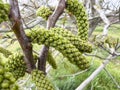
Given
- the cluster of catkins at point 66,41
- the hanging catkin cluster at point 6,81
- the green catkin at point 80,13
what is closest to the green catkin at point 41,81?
the cluster of catkins at point 66,41

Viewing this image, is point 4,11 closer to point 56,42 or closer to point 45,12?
point 56,42

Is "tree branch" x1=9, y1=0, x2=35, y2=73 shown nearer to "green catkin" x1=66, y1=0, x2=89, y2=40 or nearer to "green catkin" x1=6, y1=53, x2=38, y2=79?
"green catkin" x1=6, y1=53, x2=38, y2=79

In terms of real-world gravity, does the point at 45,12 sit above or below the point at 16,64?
above

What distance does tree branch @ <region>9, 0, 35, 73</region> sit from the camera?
0.69 metres

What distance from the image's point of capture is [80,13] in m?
0.90

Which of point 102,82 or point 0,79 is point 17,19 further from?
point 102,82

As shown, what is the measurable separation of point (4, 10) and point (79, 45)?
0.85ft

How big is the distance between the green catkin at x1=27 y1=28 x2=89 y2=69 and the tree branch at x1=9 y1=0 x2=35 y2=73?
2cm

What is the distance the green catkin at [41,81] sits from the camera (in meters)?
0.78

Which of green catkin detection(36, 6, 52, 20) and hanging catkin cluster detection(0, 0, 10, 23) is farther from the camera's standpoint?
green catkin detection(36, 6, 52, 20)

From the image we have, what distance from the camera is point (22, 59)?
2.77 ft

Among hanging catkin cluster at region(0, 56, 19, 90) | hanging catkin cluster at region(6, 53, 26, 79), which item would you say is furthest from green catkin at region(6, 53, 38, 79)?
hanging catkin cluster at region(0, 56, 19, 90)

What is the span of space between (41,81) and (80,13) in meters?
0.24

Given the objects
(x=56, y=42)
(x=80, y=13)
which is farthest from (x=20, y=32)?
(x=80, y=13)
